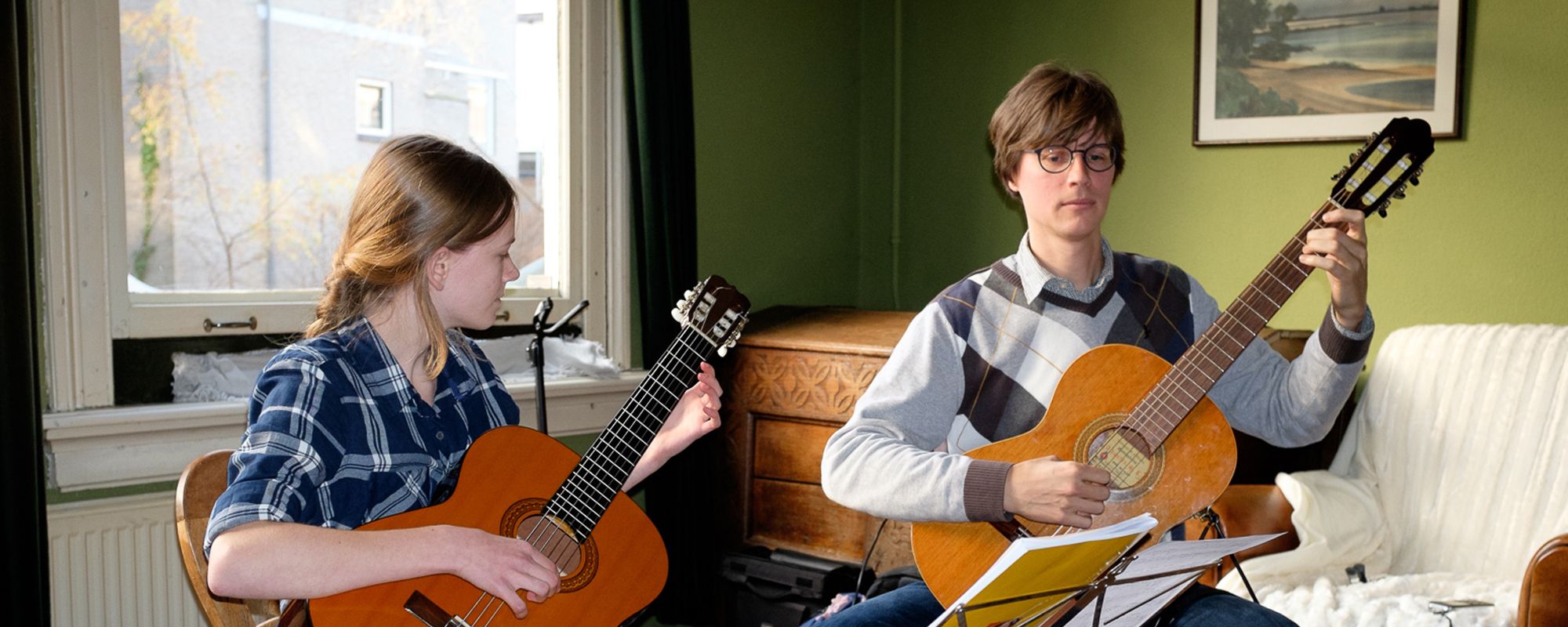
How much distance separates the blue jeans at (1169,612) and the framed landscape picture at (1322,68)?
178cm

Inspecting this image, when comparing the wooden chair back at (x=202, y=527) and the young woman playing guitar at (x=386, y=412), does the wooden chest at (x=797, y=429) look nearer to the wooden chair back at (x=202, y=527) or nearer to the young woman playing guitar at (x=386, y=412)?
the young woman playing guitar at (x=386, y=412)

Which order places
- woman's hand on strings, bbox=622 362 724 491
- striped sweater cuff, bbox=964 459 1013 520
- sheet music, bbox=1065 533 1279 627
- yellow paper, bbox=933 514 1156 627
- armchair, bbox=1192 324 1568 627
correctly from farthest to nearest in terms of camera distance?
armchair, bbox=1192 324 1568 627 < woman's hand on strings, bbox=622 362 724 491 < striped sweater cuff, bbox=964 459 1013 520 < sheet music, bbox=1065 533 1279 627 < yellow paper, bbox=933 514 1156 627

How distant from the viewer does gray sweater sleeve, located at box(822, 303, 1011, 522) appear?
146cm

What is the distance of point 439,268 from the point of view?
142cm

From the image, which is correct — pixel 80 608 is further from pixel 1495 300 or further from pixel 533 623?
pixel 1495 300

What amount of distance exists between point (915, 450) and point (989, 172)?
7.10 feet

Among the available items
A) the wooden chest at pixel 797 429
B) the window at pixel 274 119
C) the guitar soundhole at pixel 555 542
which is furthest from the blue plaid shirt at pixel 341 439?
the wooden chest at pixel 797 429

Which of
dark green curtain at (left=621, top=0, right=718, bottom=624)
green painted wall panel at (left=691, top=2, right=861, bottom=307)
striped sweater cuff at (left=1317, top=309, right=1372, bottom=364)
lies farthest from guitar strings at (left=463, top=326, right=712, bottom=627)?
green painted wall panel at (left=691, top=2, right=861, bottom=307)

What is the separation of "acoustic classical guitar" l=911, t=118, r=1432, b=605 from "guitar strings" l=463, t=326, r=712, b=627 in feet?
1.32

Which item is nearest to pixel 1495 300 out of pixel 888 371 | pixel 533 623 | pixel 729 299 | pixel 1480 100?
pixel 1480 100

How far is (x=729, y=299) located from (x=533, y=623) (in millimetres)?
527

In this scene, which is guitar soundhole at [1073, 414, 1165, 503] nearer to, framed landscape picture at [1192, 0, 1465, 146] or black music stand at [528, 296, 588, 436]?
black music stand at [528, 296, 588, 436]

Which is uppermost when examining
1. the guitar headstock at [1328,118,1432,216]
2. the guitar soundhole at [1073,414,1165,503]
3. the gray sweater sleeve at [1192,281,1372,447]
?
the guitar headstock at [1328,118,1432,216]

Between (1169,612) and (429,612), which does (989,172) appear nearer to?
(1169,612)
